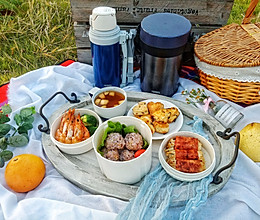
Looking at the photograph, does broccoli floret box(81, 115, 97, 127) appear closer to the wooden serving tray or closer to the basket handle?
the wooden serving tray

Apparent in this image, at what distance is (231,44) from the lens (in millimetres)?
1491

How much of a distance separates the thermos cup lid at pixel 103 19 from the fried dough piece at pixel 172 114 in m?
0.50

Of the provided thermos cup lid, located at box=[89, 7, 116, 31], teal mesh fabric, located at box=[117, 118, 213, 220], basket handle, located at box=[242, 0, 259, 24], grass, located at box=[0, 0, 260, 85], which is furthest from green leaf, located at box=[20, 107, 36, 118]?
basket handle, located at box=[242, 0, 259, 24]

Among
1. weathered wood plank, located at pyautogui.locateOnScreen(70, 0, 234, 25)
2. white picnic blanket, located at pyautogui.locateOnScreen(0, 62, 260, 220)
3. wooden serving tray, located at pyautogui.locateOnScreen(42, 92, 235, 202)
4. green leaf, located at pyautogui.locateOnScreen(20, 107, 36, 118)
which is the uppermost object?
weathered wood plank, located at pyautogui.locateOnScreen(70, 0, 234, 25)

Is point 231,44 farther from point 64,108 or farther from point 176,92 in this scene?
point 64,108

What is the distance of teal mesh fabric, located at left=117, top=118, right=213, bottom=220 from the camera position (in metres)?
0.98

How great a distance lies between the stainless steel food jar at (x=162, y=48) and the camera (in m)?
1.35

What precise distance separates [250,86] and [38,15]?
1.87 metres

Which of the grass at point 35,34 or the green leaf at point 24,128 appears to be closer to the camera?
the green leaf at point 24,128

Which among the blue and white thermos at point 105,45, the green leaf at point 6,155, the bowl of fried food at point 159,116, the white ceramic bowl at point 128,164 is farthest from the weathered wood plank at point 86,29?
the green leaf at point 6,155

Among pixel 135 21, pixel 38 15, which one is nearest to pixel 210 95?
pixel 135 21

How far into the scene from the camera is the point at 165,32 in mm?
1349

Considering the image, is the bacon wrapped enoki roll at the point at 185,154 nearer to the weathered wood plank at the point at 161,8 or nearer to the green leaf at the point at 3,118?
the green leaf at the point at 3,118

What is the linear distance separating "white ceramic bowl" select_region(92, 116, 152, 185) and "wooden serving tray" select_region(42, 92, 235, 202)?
0.03m
